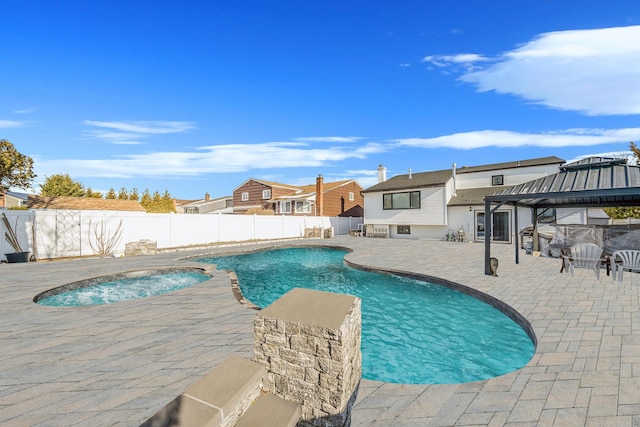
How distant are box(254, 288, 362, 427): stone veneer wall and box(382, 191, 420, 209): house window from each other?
68.9ft

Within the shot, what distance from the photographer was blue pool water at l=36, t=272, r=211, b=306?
783cm

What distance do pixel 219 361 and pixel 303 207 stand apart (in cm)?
2775

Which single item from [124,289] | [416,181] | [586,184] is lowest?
[124,289]

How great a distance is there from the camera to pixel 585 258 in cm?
909

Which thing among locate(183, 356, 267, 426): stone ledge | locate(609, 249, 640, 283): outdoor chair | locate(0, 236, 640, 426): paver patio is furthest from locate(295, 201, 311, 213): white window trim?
locate(183, 356, 267, 426): stone ledge

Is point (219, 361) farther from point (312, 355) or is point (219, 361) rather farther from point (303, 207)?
point (303, 207)

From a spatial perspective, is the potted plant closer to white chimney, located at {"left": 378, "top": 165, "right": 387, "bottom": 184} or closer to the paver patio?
the paver patio

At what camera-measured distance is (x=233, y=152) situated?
1603 inches

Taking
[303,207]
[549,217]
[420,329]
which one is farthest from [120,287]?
[303,207]

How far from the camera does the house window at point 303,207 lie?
31.0 meters

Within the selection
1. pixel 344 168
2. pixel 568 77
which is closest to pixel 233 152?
pixel 344 168

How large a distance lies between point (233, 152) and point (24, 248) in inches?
1169

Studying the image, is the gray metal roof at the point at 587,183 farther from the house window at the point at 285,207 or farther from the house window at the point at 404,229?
the house window at the point at 285,207

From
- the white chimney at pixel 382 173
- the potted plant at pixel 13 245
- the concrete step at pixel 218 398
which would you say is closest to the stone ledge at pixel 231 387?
the concrete step at pixel 218 398
